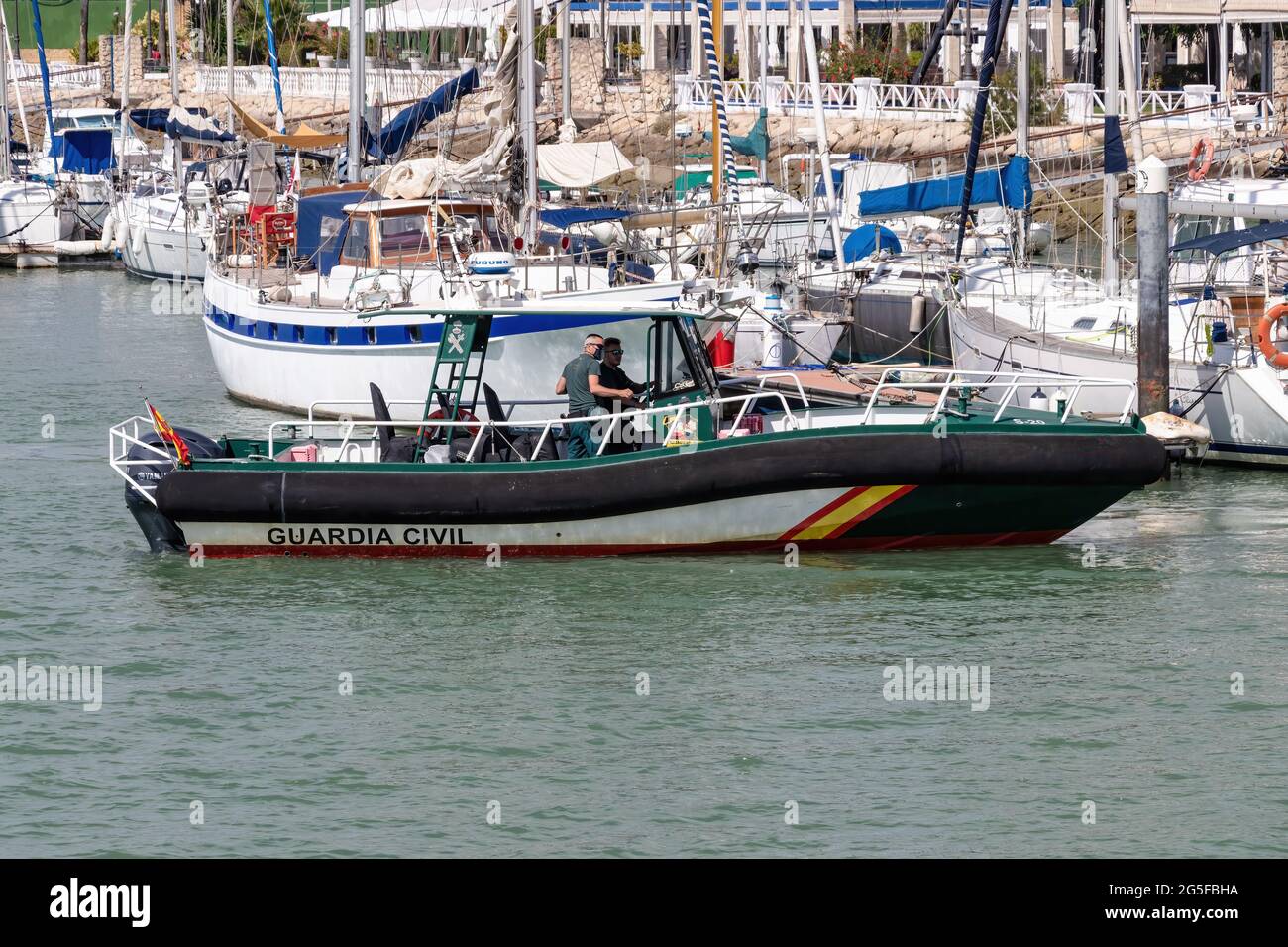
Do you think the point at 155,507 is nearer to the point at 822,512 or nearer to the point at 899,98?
the point at 822,512

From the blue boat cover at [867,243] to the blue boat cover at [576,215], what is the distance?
648cm

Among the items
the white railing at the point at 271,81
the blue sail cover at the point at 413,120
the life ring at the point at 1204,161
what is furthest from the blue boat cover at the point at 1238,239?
the white railing at the point at 271,81

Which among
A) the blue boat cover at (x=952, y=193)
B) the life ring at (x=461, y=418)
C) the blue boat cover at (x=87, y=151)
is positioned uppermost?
the blue boat cover at (x=87, y=151)

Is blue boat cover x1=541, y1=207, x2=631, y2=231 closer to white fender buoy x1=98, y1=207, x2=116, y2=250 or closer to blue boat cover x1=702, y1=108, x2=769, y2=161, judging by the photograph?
blue boat cover x1=702, y1=108, x2=769, y2=161

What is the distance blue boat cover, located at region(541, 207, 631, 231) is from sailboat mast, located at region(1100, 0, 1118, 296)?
6.85 meters

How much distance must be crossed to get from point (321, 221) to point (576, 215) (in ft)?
13.5

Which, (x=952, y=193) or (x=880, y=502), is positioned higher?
(x=952, y=193)

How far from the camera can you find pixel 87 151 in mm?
60375

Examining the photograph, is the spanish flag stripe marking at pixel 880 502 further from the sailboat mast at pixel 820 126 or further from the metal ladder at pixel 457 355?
the sailboat mast at pixel 820 126

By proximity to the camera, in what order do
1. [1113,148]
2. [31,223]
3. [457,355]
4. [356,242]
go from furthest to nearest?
[31,223]
[356,242]
[1113,148]
[457,355]

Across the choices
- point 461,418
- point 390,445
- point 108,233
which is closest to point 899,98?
point 108,233

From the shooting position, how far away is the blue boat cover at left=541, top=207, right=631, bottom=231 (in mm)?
27000

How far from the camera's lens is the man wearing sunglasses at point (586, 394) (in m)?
16.5

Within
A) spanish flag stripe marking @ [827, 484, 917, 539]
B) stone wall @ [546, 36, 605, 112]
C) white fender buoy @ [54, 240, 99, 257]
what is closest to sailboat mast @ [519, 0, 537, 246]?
spanish flag stripe marking @ [827, 484, 917, 539]
